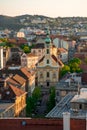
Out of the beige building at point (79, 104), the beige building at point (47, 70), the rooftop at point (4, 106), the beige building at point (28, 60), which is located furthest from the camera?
the beige building at point (28, 60)

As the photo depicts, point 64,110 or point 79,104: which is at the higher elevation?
point 79,104

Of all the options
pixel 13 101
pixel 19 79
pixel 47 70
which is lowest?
pixel 13 101

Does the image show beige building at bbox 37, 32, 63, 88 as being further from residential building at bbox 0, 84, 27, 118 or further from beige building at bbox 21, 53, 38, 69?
residential building at bbox 0, 84, 27, 118

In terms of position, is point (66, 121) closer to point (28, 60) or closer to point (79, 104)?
point (79, 104)

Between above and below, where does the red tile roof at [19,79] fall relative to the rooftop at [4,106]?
above

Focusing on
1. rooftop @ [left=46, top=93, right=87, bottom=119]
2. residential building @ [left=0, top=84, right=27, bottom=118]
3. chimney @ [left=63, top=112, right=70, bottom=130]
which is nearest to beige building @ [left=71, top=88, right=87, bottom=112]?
rooftop @ [left=46, top=93, right=87, bottom=119]

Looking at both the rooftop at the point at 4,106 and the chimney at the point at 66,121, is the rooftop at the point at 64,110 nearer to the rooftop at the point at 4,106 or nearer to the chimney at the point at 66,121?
the rooftop at the point at 4,106

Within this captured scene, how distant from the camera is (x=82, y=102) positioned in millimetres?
41719

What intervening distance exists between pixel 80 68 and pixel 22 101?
107 ft

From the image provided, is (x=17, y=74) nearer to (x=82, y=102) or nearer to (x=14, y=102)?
(x=14, y=102)

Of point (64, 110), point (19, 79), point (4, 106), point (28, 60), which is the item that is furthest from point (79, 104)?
point (28, 60)

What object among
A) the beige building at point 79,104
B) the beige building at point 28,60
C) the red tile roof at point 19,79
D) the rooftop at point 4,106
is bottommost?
the rooftop at point 4,106

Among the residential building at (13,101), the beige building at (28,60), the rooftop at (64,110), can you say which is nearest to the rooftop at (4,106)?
the residential building at (13,101)

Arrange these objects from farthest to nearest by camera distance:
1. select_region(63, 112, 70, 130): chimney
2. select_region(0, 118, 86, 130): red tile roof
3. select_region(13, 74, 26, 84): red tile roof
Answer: select_region(13, 74, 26, 84): red tile roof, select_region(0, 118, 86, 130): red tile roof, select_region(63, 112, 70, 130): chimney
